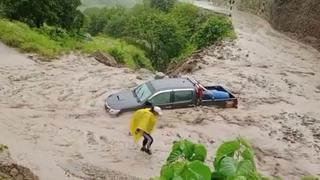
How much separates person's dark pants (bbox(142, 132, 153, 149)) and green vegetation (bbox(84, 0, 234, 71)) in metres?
16.3

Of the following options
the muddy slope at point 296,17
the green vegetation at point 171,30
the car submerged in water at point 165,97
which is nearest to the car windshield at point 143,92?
the car submerged in water at point 165,97

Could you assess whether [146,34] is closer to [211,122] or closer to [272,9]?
[272,9]

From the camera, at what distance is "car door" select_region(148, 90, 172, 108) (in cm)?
1459

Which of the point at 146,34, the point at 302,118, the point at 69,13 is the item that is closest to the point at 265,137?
the point at 302,118

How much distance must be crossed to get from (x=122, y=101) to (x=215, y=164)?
37.6ft

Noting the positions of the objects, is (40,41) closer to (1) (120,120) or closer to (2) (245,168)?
(1) (120,120)

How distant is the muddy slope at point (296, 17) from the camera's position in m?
29.0

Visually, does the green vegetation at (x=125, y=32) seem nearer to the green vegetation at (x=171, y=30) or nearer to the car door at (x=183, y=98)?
the green vegetation at (x=171, y=30)

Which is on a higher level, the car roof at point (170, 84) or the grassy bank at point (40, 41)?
the car roof at point (170, 84)

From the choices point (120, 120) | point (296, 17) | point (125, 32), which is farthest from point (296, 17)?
point (120, 120)

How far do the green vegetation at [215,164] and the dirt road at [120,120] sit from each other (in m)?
7.76

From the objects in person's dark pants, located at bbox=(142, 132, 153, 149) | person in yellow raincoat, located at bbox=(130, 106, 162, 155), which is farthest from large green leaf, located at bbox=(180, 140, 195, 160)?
person's dark pants, located at bbox=(142, 132, 153, 149)

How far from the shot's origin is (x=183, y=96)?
15.0 metres

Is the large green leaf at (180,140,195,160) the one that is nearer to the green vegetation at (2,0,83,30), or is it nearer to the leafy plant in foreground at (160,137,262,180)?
the leafy plant in foreground at (160,137,262,180)
